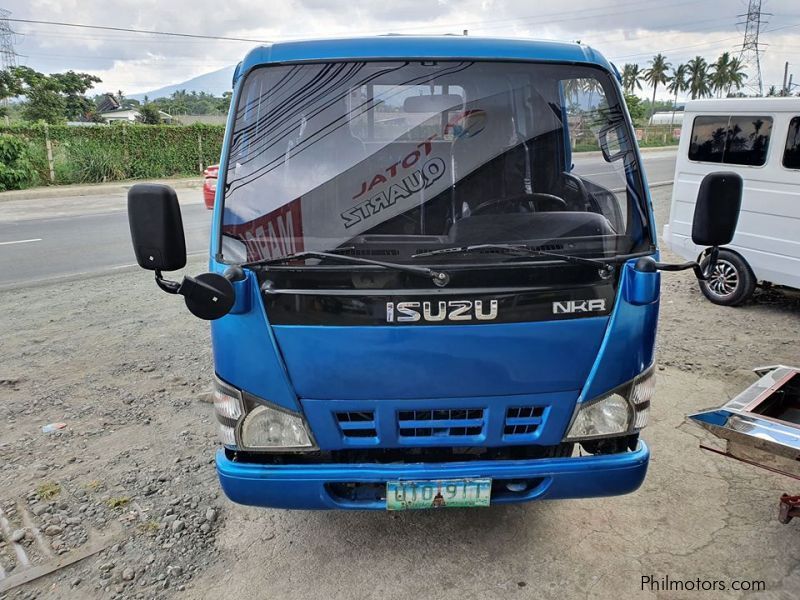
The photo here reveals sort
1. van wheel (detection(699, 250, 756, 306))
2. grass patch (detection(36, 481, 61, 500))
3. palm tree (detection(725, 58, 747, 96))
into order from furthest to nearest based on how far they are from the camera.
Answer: palm tree (detection(725, 58, 747, 96)) → van wheel (detection(699, 250, 756, 306)) → grass patch (detection(36, 481, 61, 500))

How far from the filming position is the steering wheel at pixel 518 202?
9.05ft

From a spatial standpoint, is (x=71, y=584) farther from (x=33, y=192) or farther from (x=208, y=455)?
(x=33, y=192)

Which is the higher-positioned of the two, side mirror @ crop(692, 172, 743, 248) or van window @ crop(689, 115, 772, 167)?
van window @ crop(689, 115, 772, 167)

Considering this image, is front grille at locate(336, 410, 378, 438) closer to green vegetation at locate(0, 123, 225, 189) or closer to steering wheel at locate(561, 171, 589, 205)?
steering wheel at locate(561, 171, 589, 205)

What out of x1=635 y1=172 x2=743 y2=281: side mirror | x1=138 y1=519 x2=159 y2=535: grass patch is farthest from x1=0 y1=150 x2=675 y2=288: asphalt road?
x1=635 y1=172 x2=743 y2=281: side mirror

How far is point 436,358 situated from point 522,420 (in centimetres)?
45

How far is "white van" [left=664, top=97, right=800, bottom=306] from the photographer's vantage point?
6.44 meters

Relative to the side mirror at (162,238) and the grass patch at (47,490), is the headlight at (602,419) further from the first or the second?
the grass patch at (47,490)

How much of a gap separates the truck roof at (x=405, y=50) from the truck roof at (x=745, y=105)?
4697 mm

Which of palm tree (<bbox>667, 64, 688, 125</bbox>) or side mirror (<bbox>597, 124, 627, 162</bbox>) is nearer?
side mirror (<bbox>597, 124, 627, 162</bbox>)

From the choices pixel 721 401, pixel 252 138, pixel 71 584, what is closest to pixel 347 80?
pixel 252 138

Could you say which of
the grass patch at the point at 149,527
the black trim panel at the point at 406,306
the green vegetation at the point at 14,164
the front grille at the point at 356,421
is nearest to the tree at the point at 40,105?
the green vegetation at the point at 14,164

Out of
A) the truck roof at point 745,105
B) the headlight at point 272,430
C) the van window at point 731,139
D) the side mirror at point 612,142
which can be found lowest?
the headlight at point 272,430

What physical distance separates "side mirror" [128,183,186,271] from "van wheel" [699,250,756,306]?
600cm
